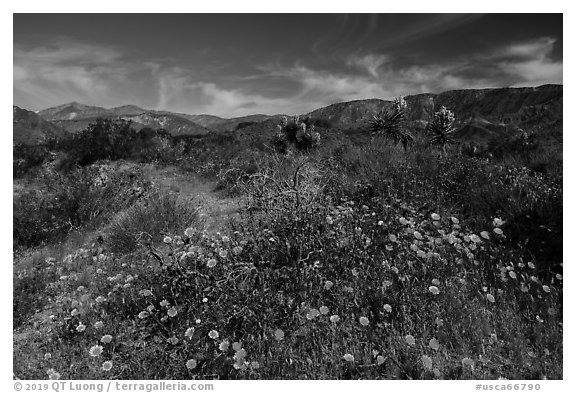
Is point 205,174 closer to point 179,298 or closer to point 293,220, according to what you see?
point 293,220

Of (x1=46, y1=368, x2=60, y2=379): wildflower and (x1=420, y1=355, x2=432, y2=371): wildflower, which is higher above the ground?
(x1=420, y1=355, x2=432, y2=371): wildflower

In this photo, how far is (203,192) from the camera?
25.4 feet

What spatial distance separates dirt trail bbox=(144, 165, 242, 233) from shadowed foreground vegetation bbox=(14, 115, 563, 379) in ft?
2.50

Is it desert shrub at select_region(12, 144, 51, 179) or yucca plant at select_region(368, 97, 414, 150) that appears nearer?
desert shrub at select_region(12, 144, 51, 179)

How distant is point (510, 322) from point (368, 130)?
1094 centimetres

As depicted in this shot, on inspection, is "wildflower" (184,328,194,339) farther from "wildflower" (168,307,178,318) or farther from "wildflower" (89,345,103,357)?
"wildflower" (89,345,103,357)

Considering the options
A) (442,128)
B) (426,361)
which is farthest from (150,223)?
(442,128)

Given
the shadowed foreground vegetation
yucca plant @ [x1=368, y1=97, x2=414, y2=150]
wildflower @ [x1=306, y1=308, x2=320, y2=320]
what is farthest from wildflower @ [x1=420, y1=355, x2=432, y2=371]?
yucca plant @ [x1=368, y1=97, x2=414, y2=150]

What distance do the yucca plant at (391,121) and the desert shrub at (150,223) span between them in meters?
8.32

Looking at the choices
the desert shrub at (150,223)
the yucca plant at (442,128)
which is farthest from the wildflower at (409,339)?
the yucca plant at (442,128)

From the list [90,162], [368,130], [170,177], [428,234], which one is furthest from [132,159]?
[428,234]

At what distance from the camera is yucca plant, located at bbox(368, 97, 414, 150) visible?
1202 centimetres

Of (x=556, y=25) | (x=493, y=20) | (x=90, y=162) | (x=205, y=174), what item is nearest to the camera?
(x=556, y=25)

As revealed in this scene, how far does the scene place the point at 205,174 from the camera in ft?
30.4
